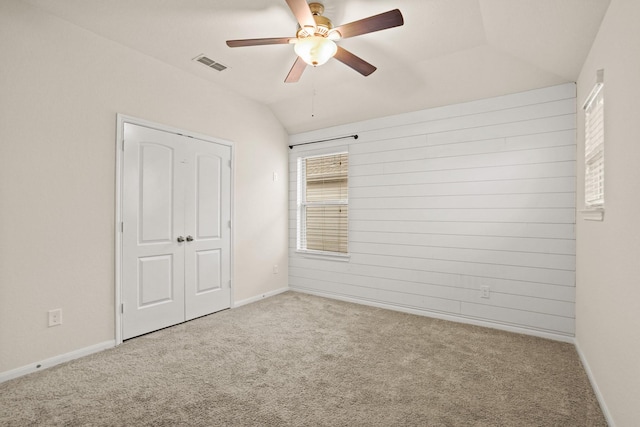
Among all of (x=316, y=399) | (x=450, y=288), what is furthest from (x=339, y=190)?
(x=316, y=399)

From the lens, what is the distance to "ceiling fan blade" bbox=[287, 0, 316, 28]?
75.9 inches

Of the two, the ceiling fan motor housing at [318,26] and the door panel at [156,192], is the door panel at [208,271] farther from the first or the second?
the ceiling fan motor housing at [318,26]

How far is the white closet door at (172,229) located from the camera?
3.06 m

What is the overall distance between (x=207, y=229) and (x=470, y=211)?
9.95ft

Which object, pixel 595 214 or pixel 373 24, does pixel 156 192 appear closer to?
pixel 373 24

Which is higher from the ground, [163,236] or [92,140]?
[92,140]

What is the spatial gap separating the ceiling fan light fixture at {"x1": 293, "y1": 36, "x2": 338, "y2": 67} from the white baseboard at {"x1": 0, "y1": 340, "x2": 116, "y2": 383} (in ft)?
9.91

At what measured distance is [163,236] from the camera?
10.9ft

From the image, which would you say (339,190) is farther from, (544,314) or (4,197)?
(4,197)

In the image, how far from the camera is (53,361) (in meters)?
2.51

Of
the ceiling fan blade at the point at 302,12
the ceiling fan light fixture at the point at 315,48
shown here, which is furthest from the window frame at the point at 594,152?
the ceiling fan blade at the point at 302,12

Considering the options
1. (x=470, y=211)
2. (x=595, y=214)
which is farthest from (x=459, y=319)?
(x=595, y=214)

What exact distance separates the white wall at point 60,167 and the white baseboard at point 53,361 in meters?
0.03

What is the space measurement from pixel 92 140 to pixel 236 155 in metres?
1.61
